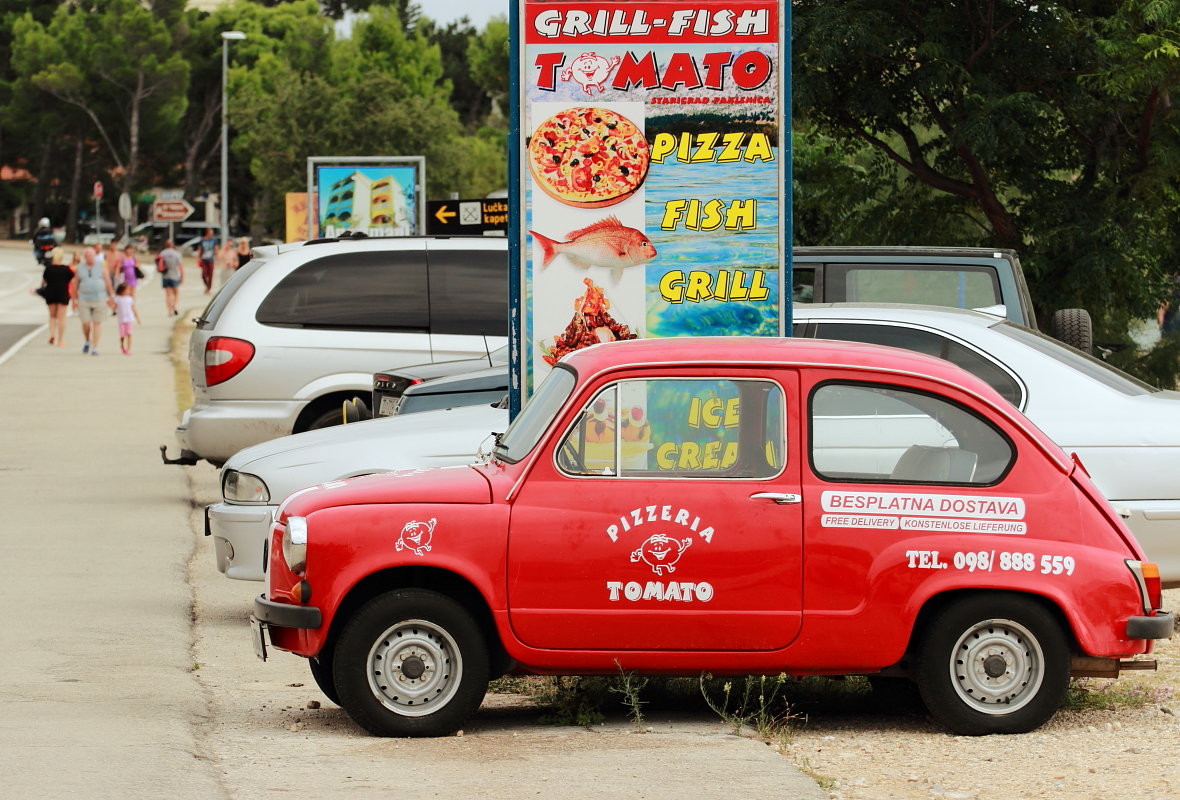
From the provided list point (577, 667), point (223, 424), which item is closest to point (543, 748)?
point (577, 667)

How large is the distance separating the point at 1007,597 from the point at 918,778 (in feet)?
2.89

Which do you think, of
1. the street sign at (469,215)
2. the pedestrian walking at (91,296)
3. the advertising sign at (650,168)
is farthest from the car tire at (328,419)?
the pedestrian walking at (91,296)

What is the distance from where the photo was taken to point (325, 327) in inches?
524

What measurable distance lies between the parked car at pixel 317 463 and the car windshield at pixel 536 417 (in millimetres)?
1817

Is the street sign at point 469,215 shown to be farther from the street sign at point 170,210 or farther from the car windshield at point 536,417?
the street sign at point 170,210

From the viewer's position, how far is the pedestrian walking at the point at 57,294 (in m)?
32.4

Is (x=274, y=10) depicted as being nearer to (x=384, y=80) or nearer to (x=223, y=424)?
(x=384, y=80)

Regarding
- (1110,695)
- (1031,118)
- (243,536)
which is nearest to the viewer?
(1110,695)

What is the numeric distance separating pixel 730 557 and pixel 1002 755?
1196 millimetres

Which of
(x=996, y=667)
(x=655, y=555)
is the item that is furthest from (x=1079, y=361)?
(x=655, y=555)

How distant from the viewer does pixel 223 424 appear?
13.0 m

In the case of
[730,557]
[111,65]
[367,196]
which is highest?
[111,65]

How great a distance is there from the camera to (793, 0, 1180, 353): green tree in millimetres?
14336

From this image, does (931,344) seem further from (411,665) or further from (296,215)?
(296,215)
